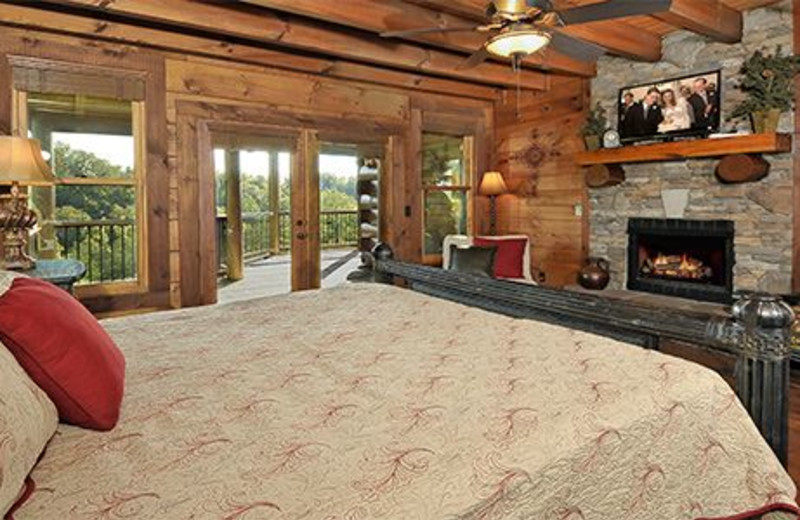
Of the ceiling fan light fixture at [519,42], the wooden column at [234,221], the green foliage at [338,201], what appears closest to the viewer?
the ceiling fan light fixture at [519,42]

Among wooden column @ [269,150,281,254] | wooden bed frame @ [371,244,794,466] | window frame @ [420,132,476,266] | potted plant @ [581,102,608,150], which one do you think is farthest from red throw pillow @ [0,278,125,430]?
window frame @ [420,132,476,266]

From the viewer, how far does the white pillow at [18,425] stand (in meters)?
0.78

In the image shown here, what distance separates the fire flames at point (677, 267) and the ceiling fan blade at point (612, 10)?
9.95 feet

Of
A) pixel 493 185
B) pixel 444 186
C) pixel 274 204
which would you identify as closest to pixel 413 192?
pixel 444 186

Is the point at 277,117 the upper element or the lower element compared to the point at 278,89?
lower

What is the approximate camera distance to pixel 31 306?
1.10 metres

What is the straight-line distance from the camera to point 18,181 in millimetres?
3035

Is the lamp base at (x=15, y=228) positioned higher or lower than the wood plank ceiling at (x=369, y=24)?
lower

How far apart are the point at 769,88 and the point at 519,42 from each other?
8.27 ft

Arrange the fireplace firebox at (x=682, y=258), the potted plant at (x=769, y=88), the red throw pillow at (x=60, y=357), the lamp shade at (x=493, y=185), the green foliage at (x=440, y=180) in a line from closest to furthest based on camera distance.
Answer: the red throw pillow at (x=60, y=357), the potted plant at (x=769, y=88), the fireplace firebox at (x=682, y=258), the lamp shade at (x=493, y=185), the green foliage at (x=440, y=180)

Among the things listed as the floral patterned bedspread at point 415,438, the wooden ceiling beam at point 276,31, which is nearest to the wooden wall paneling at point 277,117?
the wooden ceiling beam at point 276,31

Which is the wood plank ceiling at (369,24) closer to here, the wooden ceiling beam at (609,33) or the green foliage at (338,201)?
the wooden ceiling beam at (609,33)

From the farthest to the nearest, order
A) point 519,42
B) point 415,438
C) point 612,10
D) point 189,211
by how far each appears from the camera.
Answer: point 189,211, point 519,42, point 612,10, point 415,438

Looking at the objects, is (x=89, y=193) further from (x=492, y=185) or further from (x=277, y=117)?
(x=492, y=185)
